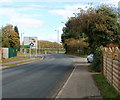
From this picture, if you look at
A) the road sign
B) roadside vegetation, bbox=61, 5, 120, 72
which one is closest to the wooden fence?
roadside vegetation, bbox=61, 5, 120, 72

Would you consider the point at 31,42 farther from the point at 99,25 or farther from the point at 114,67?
the point at 114,67

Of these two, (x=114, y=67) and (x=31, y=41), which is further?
(x=31, y=41)

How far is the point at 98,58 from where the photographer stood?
19000 millimetres

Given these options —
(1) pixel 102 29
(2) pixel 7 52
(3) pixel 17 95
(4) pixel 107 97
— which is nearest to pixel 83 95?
(4) pixel 107 97

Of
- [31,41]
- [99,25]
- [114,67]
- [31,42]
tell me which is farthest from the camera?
[31,41]

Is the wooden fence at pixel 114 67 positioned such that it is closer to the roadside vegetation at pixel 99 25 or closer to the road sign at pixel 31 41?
the roadside vegetation at pixel 99 25

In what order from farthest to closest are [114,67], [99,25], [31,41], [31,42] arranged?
[31,41] < [31,42] < [99,25] < [114,67]

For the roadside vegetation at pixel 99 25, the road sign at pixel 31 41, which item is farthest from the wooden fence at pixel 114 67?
the road sign at pixel 31 41

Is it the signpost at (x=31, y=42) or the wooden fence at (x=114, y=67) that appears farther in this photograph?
the signpost at (x=31, y=42)

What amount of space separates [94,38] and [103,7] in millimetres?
3404

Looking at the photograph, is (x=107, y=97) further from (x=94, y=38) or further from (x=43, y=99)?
(x=94, y=38)

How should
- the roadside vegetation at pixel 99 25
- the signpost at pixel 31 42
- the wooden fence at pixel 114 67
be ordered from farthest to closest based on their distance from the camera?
the signpost at pixel 31 42, the roadside vegetation at pixel 99 25, the wooden fence at pixel 114 67

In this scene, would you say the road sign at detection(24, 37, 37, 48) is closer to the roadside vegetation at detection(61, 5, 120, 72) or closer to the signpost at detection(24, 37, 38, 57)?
the signpost at detection(24, 37, 38, 57)

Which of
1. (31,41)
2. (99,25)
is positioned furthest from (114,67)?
(31,41)
